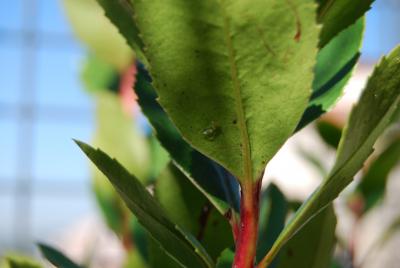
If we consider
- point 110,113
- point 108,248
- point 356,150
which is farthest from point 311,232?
point 108,248

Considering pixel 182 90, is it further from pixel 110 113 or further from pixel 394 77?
pixel 110 113

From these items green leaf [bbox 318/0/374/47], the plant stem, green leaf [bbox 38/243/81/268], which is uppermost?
green leaf [bbox 318/0/374/47]

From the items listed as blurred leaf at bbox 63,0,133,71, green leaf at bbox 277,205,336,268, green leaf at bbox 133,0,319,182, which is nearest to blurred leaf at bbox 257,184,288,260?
green leaf at bbox 277,205,336,268

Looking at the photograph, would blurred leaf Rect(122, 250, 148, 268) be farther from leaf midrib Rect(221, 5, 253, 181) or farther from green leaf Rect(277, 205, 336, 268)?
leaf midrib Rect(221, 5, 253, 181)

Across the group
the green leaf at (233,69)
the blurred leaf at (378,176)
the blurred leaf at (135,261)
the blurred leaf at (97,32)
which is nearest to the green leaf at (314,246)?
the green leaf at (233,69)

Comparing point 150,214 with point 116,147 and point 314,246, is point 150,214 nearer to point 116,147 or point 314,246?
point 314,246
